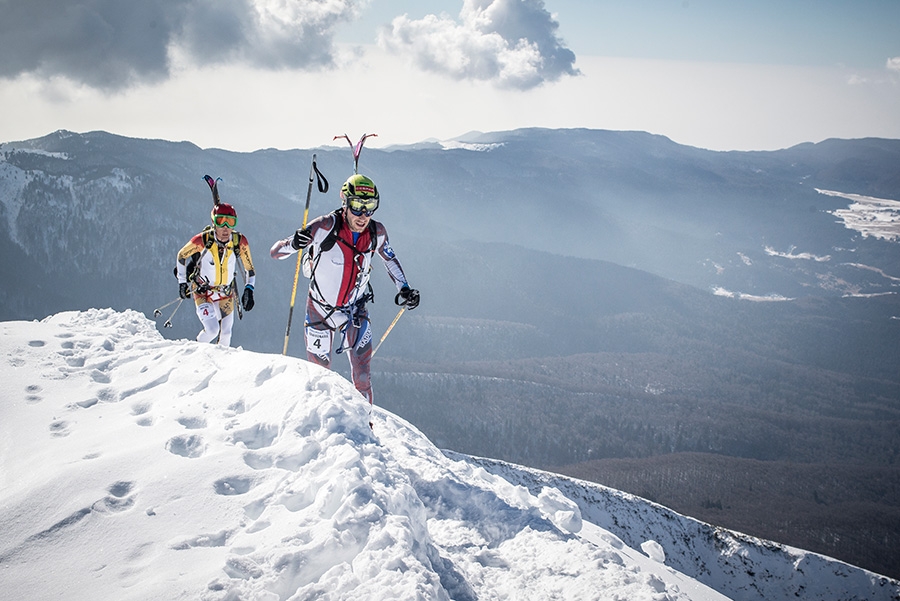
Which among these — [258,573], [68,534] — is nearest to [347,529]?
[258,573]

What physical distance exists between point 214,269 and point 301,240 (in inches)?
223

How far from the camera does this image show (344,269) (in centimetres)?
1114

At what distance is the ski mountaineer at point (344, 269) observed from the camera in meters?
10.8

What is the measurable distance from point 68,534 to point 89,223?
18664 centimetres

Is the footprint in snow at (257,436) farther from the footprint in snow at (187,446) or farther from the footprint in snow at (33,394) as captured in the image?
the footprint in snow at (33,394)

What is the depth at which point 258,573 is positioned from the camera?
210 inches

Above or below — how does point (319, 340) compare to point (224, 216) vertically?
below

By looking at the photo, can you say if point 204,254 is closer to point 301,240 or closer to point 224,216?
point 224,216

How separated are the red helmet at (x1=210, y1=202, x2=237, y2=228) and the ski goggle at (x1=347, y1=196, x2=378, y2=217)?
4.97m

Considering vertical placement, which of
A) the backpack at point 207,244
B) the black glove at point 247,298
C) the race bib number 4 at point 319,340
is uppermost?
the backpack at point 207,244

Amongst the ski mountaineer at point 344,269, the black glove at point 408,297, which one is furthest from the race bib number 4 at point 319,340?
the black glove at point 408,297

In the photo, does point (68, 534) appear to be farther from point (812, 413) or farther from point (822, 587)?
point (812, 413)

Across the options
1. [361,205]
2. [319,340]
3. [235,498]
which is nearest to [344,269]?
[361,205]

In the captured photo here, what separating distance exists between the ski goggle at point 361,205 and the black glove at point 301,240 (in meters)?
1.04
